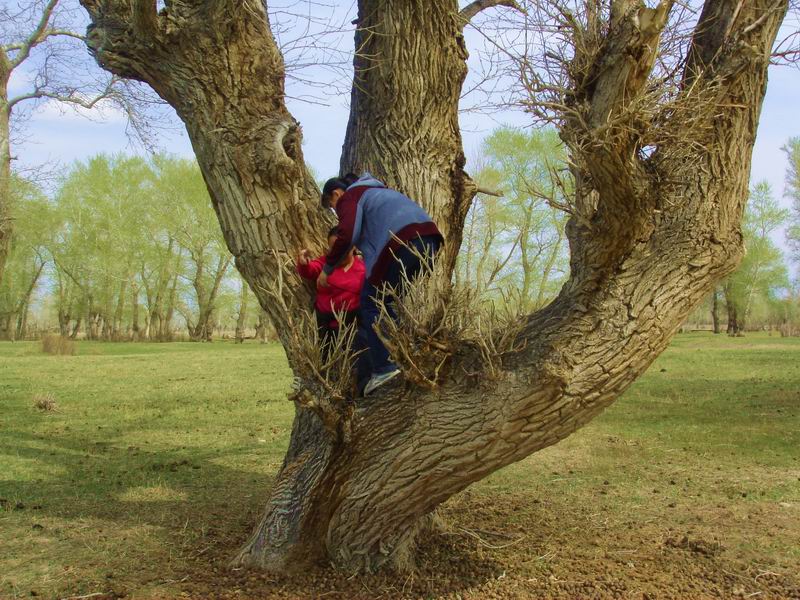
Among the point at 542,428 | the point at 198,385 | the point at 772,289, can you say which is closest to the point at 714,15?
the point at 542,428

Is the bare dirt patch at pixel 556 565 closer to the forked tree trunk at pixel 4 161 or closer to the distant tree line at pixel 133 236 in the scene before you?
the forked tree trunk at pixel 4 161

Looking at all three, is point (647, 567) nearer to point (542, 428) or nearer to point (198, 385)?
point (542, 428)

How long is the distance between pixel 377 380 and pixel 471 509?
2017mm

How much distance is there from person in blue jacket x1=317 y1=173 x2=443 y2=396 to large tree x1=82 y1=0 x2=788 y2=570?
246mm

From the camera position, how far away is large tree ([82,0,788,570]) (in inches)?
128

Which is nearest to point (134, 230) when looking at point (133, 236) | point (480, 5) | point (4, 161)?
point (133, 236)

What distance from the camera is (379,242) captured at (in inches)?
160

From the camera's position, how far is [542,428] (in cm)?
365

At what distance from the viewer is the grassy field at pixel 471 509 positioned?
4074mm

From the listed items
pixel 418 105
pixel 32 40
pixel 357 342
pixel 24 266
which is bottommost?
pixel 357 342

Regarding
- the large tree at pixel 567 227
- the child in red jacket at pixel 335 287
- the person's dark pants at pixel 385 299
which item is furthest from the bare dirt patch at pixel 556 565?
the child in red jacket at pixel 335 287

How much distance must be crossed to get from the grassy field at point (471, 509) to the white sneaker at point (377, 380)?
1162 millimetres

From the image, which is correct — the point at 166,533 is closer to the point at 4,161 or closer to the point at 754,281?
the point at 4,161

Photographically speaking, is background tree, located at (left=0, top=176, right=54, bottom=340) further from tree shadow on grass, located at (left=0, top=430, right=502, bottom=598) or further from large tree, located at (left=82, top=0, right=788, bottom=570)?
large tree, located at (left=82, top=0, right=788, bottom=570)
